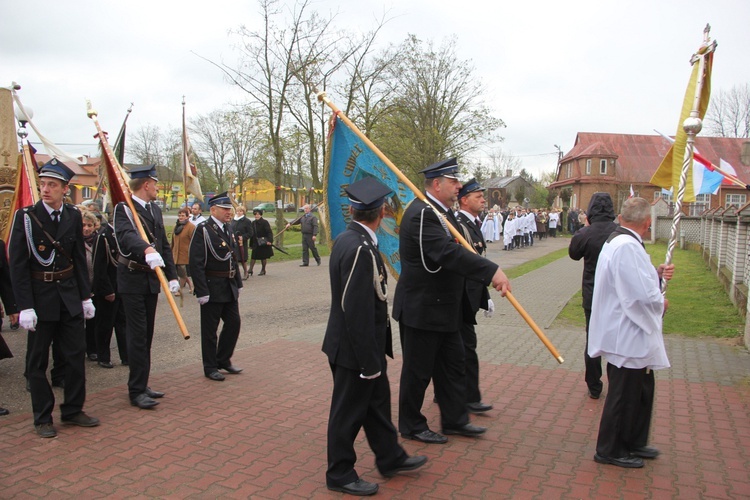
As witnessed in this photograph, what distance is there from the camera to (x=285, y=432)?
5.03 m

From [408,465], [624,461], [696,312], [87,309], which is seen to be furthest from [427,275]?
[696,312]

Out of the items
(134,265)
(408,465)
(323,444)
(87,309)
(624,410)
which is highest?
(134,265)

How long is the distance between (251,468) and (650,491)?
2726 mm

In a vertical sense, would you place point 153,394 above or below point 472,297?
below

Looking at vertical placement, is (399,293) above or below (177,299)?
above

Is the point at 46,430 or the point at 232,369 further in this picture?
the point at 232,369

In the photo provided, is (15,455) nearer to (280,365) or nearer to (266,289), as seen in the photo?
(280,365)

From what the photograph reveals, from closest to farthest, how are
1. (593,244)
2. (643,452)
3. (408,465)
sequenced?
1. (408,465)
2. (643,452)
3. (593,244)

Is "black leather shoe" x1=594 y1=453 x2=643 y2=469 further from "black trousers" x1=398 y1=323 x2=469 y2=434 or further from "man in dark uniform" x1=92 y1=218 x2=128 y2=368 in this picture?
"man in dark uniform" x1=92 y1=218 x2=128 y2=368

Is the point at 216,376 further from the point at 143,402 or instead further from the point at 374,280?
the point at 374,280

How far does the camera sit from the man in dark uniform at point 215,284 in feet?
21.4

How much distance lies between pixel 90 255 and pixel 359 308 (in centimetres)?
548

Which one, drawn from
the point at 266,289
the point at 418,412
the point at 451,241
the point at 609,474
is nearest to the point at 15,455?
the point at 418,412

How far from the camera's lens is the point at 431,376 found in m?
4.83
